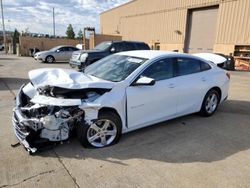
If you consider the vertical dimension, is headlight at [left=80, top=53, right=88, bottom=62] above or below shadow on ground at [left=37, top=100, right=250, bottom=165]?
above

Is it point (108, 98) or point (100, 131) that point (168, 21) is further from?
point (100, 131)

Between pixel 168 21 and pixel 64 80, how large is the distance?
81.1 feet

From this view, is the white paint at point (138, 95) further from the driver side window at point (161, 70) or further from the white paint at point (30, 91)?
the white paint at point (30, 91)

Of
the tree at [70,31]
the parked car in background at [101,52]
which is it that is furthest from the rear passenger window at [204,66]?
the tree at [70,31]

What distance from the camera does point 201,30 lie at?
23016mm

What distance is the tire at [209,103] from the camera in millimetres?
5750

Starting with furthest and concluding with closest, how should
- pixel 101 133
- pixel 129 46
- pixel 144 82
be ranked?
1. pixel 129 46
2. pixel 144 82
3. pixel 101 133

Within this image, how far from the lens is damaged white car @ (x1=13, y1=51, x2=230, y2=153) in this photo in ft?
12.2

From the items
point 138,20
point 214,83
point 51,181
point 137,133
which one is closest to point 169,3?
point 138,20

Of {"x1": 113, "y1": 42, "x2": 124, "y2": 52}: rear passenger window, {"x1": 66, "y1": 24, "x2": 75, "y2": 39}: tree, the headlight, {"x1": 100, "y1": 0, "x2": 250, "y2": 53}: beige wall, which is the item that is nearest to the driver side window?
the headlight

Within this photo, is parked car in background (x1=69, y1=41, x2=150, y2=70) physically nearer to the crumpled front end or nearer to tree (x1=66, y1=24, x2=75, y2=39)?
the crumpled front end

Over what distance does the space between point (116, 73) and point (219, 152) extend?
224 cm

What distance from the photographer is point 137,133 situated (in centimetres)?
477

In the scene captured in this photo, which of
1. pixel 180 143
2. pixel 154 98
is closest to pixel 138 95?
Result: pixel 154 98
